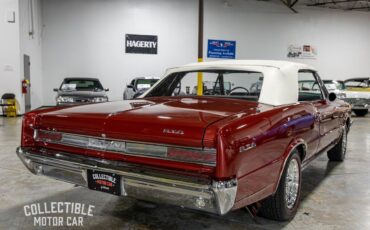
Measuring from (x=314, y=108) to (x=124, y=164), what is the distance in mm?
2006

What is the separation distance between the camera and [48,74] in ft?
48.9

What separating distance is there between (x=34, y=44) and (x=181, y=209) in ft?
40.1

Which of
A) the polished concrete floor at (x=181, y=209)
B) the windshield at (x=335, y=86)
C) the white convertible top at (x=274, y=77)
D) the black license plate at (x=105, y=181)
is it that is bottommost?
the polished concrete floor at (x=181, y=209)

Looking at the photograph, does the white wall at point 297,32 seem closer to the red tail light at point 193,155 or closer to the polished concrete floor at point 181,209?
the polished concrete floor at point 181,209

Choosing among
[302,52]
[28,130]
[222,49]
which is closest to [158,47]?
[222,49]

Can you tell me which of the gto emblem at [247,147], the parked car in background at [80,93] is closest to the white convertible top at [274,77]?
the gto emblem at [247,147]

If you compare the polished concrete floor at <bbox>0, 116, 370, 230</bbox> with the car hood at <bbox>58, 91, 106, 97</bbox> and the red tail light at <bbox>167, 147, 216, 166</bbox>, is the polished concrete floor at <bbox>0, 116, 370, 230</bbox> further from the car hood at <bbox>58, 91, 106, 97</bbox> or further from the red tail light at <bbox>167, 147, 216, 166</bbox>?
the car hood at <bbox>58, 91, 106, 97</bbox>

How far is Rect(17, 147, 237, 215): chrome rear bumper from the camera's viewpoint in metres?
2.00

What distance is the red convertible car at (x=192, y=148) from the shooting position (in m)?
2.04

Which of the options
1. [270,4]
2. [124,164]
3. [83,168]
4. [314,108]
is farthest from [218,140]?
[270,4]

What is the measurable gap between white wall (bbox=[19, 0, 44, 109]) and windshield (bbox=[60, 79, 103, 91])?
1.53 metres

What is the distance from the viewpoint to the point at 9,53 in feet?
36.7

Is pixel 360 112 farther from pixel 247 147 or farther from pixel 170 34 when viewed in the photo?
pixel 247 147

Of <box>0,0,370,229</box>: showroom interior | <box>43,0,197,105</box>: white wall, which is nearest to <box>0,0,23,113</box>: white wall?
<box>0,0,370,229</box>: showroom interior
